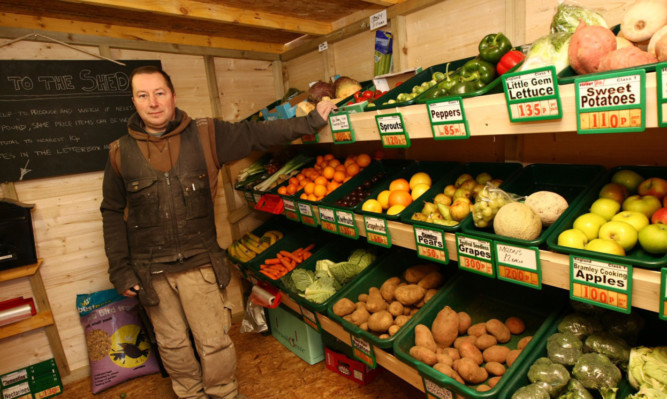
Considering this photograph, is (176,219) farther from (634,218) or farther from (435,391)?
(634,218)

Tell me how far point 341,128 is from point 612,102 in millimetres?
1255

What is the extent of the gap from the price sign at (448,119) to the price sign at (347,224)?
0.71 m

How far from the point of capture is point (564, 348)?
140 centimetres

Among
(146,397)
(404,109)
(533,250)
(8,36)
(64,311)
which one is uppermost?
(8,36)

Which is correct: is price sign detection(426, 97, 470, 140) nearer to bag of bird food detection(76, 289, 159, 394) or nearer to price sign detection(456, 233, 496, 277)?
price sign detection(456, 233, 496, 277)

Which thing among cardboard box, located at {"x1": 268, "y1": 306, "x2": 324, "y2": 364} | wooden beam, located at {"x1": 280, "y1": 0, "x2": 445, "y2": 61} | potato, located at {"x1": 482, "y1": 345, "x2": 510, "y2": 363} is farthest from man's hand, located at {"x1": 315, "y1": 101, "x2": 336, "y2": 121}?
cardboard box, located at {"x1": 268, "y1": 306, "x2": 324, "y2": 364}

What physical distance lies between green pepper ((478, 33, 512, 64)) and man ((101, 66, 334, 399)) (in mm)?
870

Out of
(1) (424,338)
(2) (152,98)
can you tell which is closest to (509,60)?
(1) (424,338)

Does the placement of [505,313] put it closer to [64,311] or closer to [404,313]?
[404,313]

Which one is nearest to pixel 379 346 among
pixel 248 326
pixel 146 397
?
pixel 248 326

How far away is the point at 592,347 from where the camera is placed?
1409mm

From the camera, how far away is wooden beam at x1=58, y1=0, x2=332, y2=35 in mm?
2168

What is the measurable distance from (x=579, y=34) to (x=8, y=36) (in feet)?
10.9

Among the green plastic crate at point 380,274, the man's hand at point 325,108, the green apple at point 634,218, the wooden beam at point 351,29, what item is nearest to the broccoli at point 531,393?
the green apple at point 634,218
